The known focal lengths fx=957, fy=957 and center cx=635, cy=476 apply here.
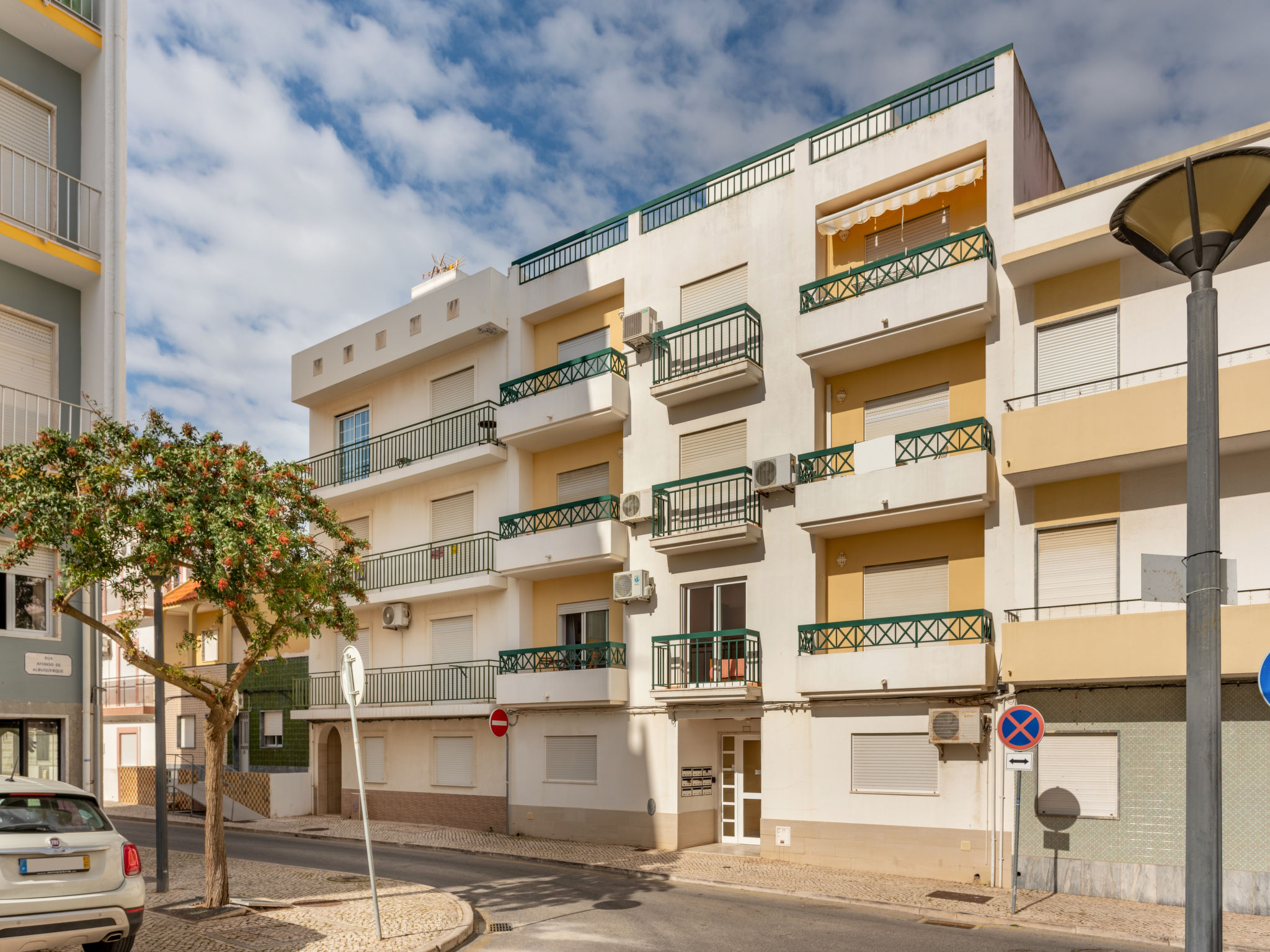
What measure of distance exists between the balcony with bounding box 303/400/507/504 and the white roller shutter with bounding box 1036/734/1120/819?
1391 centimetres

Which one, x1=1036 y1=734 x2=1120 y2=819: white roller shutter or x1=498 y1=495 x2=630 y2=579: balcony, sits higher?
x1=498 y1=495 x2=630 y2=579: balcony

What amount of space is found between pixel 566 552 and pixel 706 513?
371cm

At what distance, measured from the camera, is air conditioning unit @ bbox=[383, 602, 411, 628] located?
1011 inches

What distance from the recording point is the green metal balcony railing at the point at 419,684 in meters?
23.3

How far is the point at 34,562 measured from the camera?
45.1 ft

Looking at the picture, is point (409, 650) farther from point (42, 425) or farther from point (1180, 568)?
point (1180, 568)

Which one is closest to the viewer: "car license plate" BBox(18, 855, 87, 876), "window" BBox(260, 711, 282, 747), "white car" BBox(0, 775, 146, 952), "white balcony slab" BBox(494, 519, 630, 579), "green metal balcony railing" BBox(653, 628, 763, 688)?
"white car" BBox(0, 775, 146, 952)

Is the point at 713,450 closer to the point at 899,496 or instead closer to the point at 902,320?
the point at 899,496

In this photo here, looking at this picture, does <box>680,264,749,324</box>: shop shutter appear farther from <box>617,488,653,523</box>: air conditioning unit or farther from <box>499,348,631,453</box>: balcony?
<box>617,488,653,523</box>: air conditioning unit

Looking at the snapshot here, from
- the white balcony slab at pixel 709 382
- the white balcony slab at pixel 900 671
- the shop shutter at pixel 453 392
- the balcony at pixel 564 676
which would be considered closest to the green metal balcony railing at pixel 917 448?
the white balcony slab at pixel 709 382

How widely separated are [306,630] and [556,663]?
932cm

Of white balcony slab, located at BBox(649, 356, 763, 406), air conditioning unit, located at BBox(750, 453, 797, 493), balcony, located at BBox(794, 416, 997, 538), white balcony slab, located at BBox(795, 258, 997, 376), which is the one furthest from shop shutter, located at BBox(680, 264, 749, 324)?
balcony, located at BBox(794, 416, 997, 538)

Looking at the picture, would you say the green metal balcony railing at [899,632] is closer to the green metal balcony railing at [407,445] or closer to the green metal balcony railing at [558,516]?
the green metal balcony railing at [558,516]

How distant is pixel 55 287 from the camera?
14.5 metres
